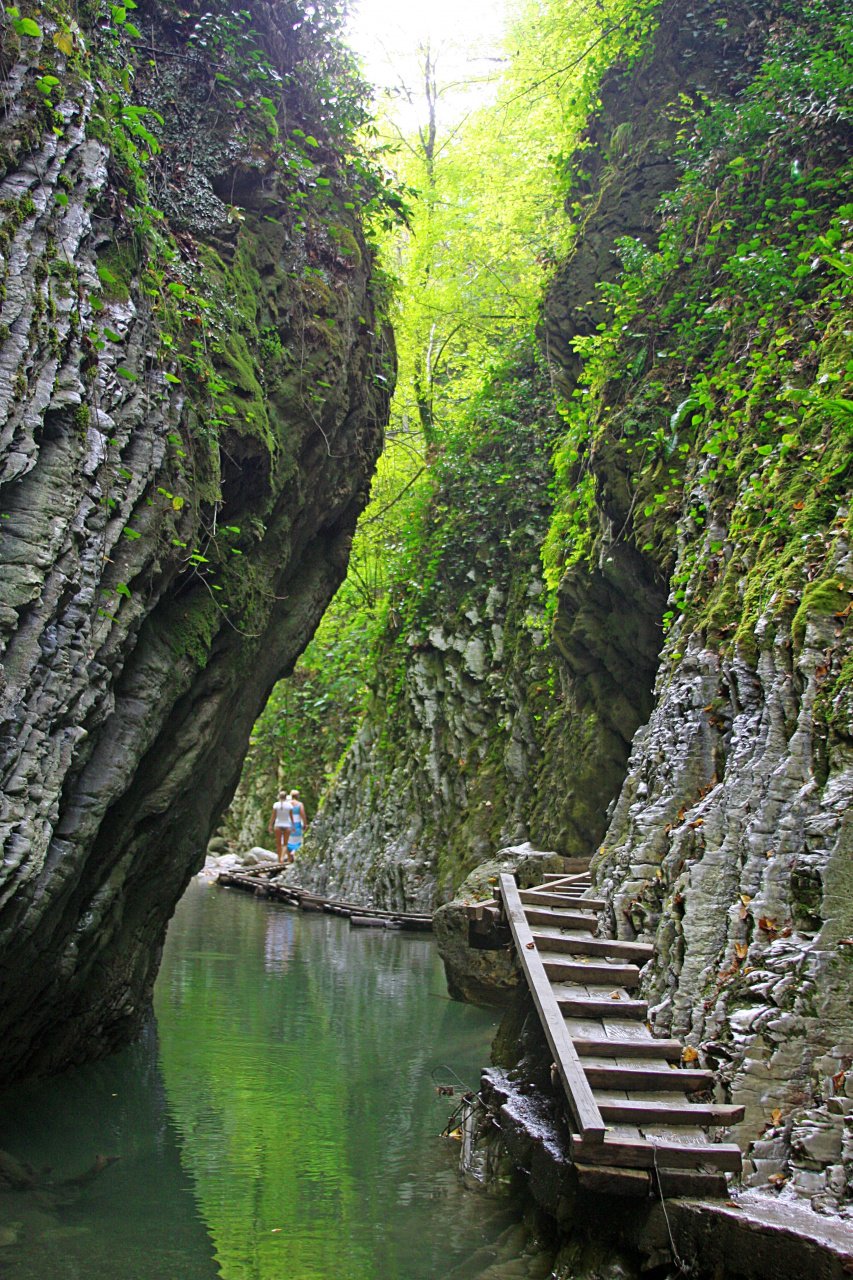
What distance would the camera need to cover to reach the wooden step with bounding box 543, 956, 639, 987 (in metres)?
6.36

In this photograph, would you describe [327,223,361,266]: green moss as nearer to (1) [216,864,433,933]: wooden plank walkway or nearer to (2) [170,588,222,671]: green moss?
(2) [170,588,222,671]: green moss

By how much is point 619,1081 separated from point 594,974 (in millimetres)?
1405

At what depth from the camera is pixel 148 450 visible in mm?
6582

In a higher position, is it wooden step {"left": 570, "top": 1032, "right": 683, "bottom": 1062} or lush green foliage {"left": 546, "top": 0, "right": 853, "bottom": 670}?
lush green foliage {"left": 546, "top": 0, "right": 853, "bottom": 670}

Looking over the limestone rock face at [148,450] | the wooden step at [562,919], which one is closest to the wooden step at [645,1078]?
the wooden step at [562,919]

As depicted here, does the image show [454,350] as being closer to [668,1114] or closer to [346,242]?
[346,242]

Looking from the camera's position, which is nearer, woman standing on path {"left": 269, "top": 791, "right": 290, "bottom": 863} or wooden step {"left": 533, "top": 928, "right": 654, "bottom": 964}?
wooden step {"left": 533, "top": 928, "right": 654, "bottom": 964}

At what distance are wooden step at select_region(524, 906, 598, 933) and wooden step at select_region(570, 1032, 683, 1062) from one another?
2.13 m

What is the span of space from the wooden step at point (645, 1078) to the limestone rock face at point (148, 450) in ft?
10.5

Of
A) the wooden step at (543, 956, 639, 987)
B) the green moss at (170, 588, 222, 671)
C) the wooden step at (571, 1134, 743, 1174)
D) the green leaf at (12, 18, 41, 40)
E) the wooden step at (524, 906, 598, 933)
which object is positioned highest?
the green leaf at (12, 18, 41, 40)

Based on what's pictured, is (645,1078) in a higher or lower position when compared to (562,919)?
lower

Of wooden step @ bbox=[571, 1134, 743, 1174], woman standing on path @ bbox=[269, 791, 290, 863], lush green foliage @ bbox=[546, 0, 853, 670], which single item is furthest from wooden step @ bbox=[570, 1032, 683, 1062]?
woman standing on path @ bbox=[269, 791, 290, 863]

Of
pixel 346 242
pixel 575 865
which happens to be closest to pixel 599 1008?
pixel 575 865

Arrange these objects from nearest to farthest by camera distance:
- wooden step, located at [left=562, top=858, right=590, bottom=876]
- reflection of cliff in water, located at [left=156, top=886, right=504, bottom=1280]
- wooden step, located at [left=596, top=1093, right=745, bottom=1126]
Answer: wooden step, located at [left=596, top=1093, right=745, bottom=1126] → reflection of cliff in water, located at [left=156, top=886, right=504, bottom=1280] → wooden step, located at [left=562, top=858, right=590, bottom=876]
